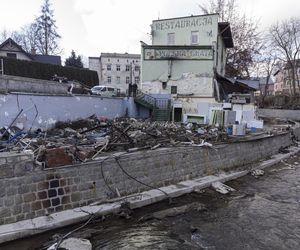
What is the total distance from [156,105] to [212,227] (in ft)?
55.6

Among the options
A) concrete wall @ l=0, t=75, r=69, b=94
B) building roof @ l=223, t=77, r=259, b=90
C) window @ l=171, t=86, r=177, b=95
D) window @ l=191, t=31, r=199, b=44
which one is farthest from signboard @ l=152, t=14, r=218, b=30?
concrete wall @ l=0, t=75, r=69, b=94

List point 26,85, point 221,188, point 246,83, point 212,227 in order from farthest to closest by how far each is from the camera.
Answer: point 246,83 < point 26,85 < point 221,188 < point 212,227

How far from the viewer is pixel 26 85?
16438 millimetres

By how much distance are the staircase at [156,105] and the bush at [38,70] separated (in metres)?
12.6

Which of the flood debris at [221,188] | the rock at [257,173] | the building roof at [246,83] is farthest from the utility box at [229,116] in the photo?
the flood debris at [221,188]

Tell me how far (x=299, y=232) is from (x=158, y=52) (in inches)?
808

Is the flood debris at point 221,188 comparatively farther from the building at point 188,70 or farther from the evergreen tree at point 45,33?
the evergreen tree at point 45,33

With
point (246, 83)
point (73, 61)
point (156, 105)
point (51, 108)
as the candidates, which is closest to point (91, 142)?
point (51, 108)

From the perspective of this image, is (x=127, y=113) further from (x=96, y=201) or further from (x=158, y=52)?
(x=96, y=201)

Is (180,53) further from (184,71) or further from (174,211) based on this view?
(174,211)

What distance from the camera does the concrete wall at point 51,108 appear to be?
47.3 feet

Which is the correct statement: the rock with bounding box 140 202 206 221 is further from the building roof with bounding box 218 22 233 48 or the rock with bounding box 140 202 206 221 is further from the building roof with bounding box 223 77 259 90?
the building roof with bounding box 218 22 233 48

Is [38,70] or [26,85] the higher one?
[38,70]

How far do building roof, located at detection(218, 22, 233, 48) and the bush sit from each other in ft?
53.3
